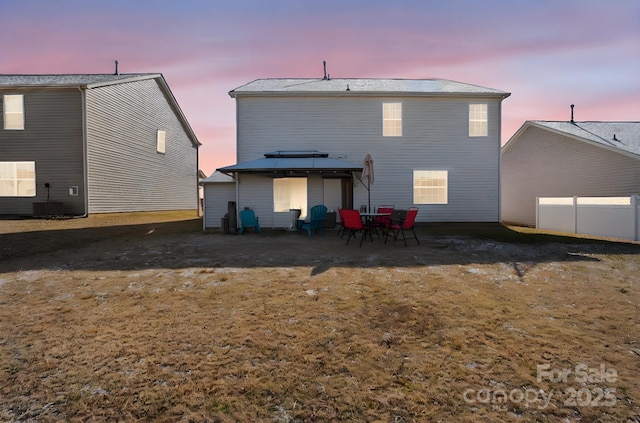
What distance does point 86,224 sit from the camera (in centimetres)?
1390

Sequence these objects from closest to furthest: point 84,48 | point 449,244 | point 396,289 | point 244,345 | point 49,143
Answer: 1. point 244,345
2. point 396,289
3. point 449,244
4. point 84,48
5. point 49,143

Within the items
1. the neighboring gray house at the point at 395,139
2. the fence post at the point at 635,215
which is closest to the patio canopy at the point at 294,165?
the neighboring gray house at the point at 395,139

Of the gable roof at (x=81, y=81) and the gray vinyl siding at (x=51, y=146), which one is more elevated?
the gable roof at (x=81, y=81)

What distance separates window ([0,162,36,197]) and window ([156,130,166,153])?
262 inches

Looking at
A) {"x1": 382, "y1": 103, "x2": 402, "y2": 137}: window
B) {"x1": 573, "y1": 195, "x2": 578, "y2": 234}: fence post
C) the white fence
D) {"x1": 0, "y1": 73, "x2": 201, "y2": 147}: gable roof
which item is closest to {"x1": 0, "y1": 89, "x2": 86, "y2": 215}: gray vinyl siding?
{"x1": 0, "y1": 73, "x2": 201, "y2": 147}: gable roof

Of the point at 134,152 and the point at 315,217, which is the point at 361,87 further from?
the point at 134,152

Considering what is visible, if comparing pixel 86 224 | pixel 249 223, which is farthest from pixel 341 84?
pixel 86 224

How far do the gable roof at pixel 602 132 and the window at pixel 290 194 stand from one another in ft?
42.4

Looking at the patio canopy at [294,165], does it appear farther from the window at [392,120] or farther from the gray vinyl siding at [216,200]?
the window at [392,120]

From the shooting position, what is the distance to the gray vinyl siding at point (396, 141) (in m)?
14.4

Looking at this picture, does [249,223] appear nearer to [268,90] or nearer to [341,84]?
[268,90]

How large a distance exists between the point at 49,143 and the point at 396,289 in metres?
18.2

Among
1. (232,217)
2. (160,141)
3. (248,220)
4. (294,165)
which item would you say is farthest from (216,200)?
(160,141)

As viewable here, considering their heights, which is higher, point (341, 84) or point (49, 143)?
point (341, 84)
